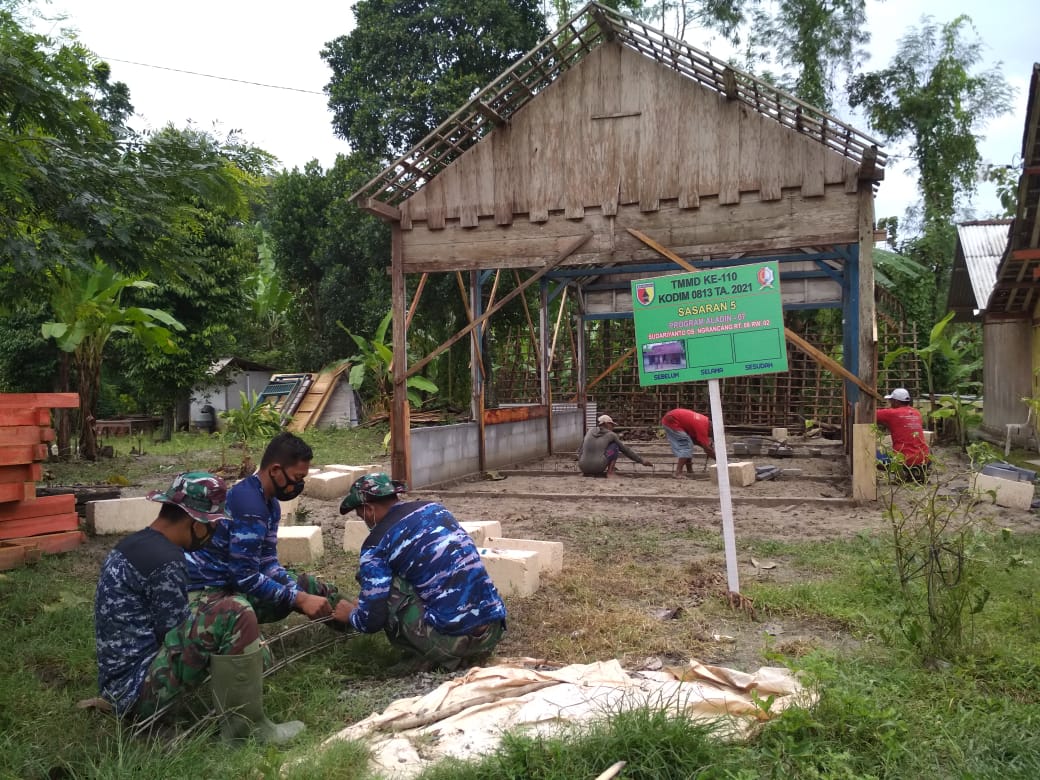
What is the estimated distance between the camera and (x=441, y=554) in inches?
182

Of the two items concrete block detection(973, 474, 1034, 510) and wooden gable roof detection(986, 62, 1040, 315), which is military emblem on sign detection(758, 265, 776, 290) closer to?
concrete block detection(973, 474, 1034, 510)

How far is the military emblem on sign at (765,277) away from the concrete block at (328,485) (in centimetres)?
669

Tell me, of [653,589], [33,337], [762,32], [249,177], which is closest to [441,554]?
[653,589]

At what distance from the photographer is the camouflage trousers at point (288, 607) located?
4.90m

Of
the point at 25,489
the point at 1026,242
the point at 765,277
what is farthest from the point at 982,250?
the point at 25,489

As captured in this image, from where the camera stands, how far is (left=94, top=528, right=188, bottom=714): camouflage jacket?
3701 mm

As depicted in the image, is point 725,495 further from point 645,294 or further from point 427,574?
point 427,574

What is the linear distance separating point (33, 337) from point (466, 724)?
1991 cm

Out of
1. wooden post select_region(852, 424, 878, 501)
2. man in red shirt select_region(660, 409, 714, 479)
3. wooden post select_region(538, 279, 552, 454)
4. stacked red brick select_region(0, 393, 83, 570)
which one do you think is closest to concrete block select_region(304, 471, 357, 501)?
stacked red brick select_region(0, 393, 83, 570)

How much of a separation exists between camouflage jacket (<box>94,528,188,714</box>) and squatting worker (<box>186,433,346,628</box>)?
3.10 ft

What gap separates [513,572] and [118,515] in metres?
4.84

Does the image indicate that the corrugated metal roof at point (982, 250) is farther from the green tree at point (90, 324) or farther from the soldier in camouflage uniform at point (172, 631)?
the soldier in camouflage uniform at point (172, 631)

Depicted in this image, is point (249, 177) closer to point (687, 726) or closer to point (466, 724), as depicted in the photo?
point (466, 724)

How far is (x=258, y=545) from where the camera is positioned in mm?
4832
